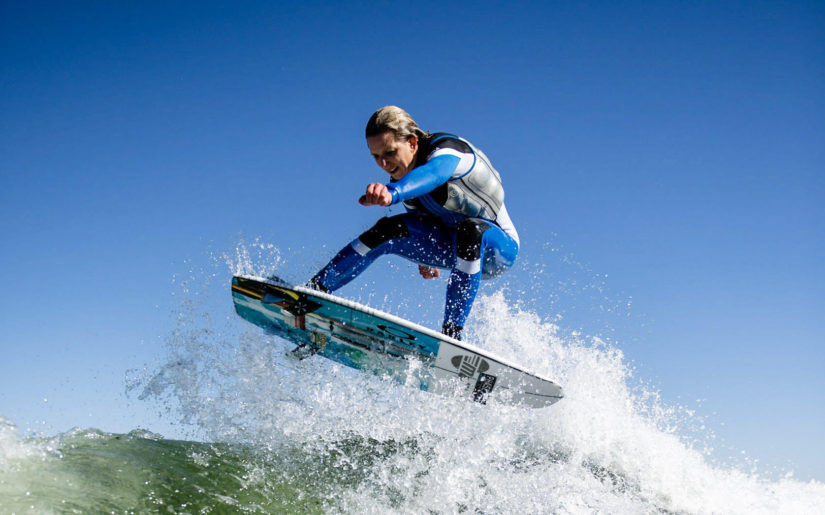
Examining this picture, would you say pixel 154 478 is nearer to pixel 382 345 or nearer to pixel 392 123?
pixel 382 345

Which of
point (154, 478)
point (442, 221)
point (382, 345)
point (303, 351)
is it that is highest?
point (442, 221)

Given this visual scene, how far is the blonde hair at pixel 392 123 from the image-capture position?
3.74 metres

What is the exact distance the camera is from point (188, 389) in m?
3.54

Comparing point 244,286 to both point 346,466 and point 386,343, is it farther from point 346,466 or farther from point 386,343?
point 346,466

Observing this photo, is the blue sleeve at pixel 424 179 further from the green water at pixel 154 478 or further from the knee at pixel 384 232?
the green water at pixel 154 478

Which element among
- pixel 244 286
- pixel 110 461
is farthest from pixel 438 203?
pixel 110 461

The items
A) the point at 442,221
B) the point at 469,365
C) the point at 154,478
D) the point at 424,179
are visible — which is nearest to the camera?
the point at 154,478

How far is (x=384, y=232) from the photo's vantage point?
4051 mm

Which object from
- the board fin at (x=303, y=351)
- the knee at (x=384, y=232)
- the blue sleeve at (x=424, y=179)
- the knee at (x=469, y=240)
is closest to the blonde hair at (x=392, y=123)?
the blue sleeve at (x=424, y=179)

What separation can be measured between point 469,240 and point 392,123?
44.1 inches

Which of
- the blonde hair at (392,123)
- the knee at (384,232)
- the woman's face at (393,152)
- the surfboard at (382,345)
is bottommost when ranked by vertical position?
the surfboard at (382,345)

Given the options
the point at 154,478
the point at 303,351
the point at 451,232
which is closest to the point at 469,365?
the point at 451,232

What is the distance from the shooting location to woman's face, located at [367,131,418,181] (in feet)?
12.3

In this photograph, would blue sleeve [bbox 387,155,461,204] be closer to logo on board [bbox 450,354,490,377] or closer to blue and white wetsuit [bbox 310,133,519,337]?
blue and white wetsuit [bbox 310,133,519,337]
